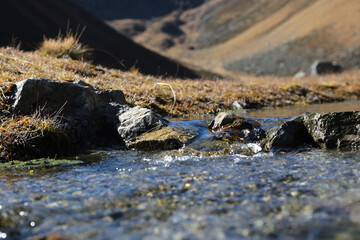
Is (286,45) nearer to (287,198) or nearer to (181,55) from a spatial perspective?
(181,55)

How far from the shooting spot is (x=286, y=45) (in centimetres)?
7912

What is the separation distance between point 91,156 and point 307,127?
4675 millimetres

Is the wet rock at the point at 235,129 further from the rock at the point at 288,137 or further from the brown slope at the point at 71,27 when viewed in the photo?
the brown slope at the point at 71,27

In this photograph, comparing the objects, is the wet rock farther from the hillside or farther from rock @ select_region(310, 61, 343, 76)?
the hillside

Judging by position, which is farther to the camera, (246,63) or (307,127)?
(246,63)

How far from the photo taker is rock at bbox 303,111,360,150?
6.75 m

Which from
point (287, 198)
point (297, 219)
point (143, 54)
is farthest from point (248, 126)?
point (143, 54)

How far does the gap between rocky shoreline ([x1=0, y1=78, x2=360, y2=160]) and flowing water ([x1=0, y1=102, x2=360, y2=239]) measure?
0.86m

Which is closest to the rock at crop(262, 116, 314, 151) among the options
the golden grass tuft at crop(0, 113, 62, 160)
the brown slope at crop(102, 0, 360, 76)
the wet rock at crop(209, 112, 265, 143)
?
the wet rock at crop(209, 112, 265, 143)

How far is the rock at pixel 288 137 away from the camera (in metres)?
7.02

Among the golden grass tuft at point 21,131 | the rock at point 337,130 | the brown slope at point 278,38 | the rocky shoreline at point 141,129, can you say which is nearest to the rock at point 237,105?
the rocky shoreline at point 141,129

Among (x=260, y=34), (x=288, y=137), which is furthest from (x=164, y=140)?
(x=260, y=34)

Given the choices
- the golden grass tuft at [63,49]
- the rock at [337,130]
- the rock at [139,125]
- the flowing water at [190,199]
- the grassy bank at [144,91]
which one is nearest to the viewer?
the flowing water at [190,199]

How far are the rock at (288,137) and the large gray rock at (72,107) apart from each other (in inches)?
153
